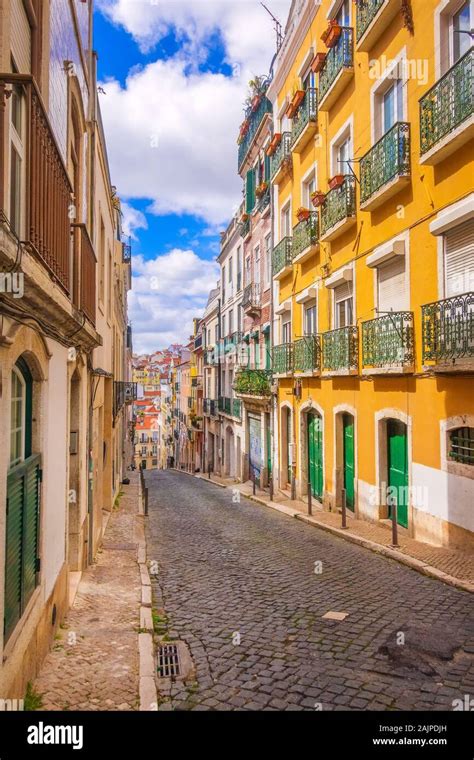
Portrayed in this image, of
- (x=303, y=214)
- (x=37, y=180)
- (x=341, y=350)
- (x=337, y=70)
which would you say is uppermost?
(x=337, y=70)

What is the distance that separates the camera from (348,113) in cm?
1372

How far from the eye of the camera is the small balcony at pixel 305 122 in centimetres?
1590

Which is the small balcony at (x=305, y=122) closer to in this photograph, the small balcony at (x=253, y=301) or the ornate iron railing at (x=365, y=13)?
the ornate iron railing at (x=365, y=13)

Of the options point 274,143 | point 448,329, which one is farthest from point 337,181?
point 274,143

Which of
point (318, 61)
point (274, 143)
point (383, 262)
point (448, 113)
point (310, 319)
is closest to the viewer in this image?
point (448, 113)

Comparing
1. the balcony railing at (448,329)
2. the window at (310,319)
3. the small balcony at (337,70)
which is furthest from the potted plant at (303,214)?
the balcony railing at (448,329)

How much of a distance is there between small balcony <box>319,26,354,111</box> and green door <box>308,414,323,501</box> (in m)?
8.83

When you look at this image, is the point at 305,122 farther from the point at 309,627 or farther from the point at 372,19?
the point at 309,627

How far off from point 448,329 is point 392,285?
→ 292cm

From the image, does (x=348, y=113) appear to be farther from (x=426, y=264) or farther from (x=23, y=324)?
(x=23, y=324)

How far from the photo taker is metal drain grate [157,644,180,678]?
5250 millimetres

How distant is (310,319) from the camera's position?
1733 centimetres

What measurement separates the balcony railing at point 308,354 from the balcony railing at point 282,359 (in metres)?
0.65

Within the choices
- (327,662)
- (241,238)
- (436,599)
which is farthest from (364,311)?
(241,238)
